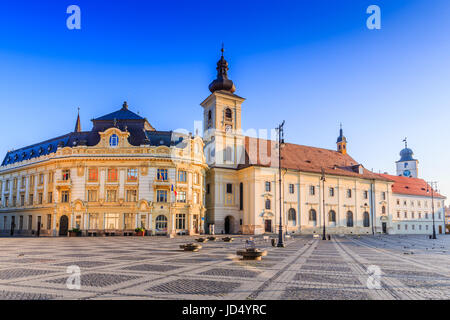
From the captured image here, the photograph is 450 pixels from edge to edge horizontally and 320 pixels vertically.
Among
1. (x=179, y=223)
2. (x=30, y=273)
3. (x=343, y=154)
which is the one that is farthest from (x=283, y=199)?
(x=30, y=273)

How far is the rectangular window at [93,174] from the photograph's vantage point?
1914 inches

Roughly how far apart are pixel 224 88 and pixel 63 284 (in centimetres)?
5501

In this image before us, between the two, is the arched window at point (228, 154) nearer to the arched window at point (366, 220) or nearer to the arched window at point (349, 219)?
the arched window at point (349, 219)

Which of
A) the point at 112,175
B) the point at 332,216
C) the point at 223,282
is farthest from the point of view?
the point at 332,216

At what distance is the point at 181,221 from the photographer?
162 feet

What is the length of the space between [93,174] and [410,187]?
72701 mm

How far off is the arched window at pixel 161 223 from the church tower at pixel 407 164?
8357 centimetres

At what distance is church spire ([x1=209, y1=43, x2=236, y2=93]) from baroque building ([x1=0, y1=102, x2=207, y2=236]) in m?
13.7

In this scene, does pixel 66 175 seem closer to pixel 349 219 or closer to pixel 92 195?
pixel 92 195

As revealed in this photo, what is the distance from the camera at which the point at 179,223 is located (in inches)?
1940

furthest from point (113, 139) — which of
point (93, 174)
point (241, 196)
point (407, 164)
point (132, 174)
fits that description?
point (407, 164)

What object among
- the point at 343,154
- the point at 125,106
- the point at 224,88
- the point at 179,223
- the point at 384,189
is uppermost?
the point at 224,88

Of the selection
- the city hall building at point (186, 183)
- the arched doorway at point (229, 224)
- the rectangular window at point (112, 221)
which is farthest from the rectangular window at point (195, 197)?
the rectangular window at point (112, 221)

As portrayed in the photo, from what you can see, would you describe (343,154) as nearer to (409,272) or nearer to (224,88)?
(224,88)
